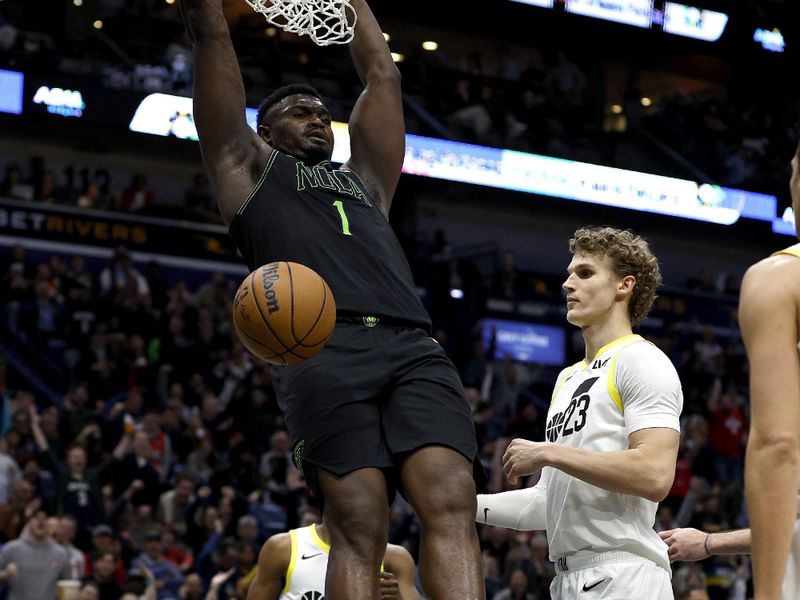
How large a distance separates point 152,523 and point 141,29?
10614 millimetres

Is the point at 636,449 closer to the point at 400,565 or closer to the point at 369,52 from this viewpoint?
the point at 369,52

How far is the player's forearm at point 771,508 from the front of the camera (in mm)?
2812

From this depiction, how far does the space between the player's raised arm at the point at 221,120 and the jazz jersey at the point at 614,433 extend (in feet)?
5.07

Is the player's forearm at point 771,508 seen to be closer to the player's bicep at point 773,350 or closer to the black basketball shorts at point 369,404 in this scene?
the player's bicep at point 773,350

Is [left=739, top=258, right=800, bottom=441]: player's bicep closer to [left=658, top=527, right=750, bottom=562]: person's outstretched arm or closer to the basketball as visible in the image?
[left=658, top=527, right=750, bottom=562]: person's outstretched arm

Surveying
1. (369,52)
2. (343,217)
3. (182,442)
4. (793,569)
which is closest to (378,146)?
(369,52)

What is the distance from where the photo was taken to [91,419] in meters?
13.8

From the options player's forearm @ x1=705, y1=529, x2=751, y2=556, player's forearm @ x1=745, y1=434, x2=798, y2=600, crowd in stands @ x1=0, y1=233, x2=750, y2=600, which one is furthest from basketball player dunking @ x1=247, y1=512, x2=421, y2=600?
crowd in stands @ x1=0, y1=233, x2=750, y2=600

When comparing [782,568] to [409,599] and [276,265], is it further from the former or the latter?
[409,599]

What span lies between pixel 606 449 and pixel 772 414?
5.91 ft

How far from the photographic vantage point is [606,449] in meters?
4.67

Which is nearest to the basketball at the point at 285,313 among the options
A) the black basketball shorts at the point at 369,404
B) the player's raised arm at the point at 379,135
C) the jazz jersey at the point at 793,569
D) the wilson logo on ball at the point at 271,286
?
the wilson logo on ball at the point at 271,286

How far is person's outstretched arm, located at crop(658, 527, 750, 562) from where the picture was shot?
4113 mm

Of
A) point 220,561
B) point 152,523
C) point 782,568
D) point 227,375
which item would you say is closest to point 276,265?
point 782,568
